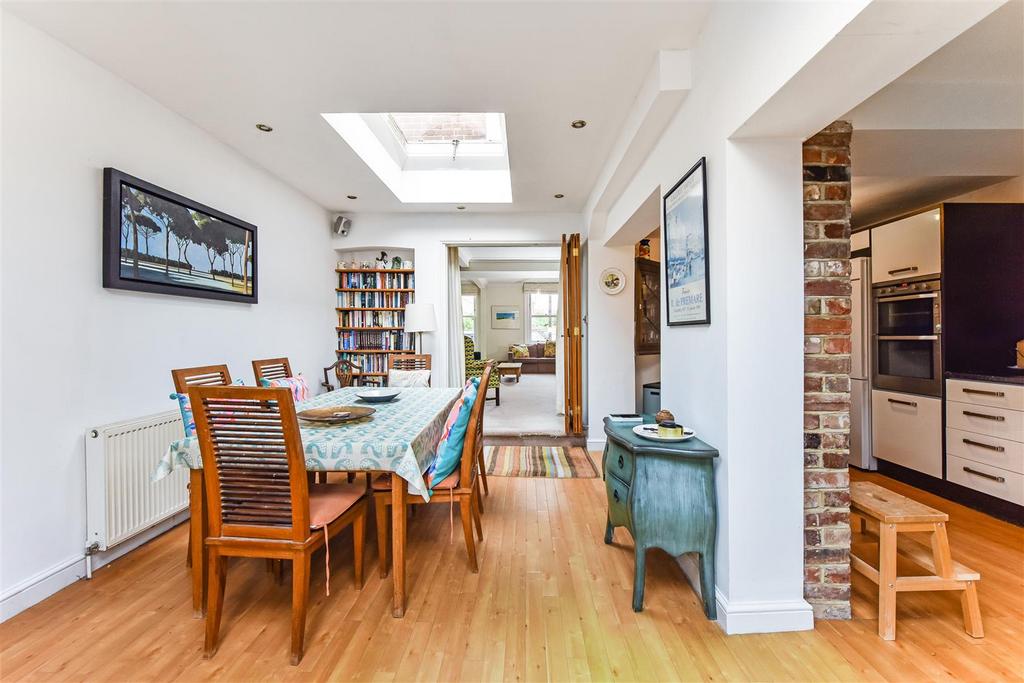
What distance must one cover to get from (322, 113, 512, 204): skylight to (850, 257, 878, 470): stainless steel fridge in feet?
10.2

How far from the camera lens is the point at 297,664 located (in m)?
1.45

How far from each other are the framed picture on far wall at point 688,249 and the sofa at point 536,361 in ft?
27.3

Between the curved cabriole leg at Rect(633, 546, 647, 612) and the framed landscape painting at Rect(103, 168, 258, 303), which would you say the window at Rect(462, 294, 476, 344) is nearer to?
the framed landscape painting at Rect(103, 168, 258, 303)

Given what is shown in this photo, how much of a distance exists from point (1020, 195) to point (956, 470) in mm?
1970

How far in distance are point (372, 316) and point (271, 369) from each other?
1934 mm

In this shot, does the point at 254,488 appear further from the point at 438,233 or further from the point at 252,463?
the point at 438,233

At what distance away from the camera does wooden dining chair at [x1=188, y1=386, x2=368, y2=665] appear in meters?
1.43

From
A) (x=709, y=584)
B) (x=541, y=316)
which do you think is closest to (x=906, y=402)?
(x=709, y=584)

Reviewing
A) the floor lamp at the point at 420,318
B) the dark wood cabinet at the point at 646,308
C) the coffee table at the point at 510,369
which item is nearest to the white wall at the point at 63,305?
the floor lamp at the point at 420,318

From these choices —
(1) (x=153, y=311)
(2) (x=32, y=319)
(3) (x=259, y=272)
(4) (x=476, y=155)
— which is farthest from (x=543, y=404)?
(2) (x=32, y=319)

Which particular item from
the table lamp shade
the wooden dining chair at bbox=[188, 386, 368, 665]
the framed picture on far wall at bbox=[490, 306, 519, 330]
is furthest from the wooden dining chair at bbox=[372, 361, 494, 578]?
the framed picture on far wall at bbox=[490, 306, 519, 330]

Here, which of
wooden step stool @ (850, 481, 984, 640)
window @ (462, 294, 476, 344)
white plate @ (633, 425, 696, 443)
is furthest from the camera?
window @ (462, 294, 476, 344)

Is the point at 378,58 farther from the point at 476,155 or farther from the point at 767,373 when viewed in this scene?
the point at 767,373

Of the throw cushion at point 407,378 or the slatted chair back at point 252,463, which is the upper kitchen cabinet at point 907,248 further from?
the slatted chair back at point 252,463
